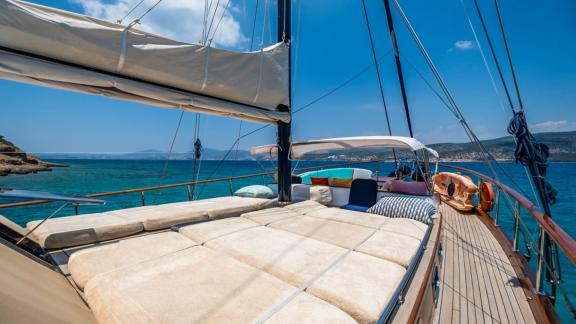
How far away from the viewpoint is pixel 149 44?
2.28 meters

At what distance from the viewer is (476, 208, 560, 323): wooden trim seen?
2.35 m

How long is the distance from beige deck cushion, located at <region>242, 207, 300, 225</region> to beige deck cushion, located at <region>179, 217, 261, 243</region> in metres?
0.11

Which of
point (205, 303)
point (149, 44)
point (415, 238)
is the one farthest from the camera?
point (149, 44)

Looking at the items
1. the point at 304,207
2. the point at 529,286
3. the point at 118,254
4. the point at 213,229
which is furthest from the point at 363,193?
the point at 118,254

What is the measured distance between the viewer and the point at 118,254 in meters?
1.64

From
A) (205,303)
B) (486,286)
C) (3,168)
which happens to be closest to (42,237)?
(205,303)

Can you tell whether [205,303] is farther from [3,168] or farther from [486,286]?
[3,168]

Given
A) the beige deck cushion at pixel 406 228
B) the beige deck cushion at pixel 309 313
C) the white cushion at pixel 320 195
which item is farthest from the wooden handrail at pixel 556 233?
the white cushion at pixel 320 195

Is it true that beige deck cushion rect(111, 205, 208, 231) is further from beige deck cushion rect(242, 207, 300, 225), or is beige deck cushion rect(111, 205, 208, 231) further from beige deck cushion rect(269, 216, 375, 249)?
beige deck cushion rect(269, 216, 375, 249)

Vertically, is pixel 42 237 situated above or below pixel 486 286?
above

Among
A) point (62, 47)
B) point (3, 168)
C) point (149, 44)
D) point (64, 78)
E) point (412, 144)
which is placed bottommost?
point (3, 168)

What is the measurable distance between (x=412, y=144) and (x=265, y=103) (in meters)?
2.53

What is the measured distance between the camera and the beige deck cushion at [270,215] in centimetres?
261

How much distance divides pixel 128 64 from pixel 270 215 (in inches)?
81.5
